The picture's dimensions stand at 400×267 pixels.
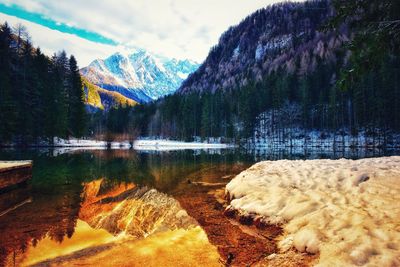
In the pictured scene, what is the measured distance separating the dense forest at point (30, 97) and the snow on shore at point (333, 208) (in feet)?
145

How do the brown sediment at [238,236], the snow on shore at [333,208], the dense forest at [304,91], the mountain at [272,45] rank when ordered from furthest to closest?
the mountain at [272,45] < the dense forest at [304,91] < the brown sediment at [238,236] < the snow on shore at [333,208]

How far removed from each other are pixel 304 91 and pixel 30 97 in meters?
69.0

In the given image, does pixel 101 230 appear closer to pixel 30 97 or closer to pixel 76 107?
pixel 30 97

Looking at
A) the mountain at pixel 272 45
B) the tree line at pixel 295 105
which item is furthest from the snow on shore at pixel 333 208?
the mountain at pixel 272 45

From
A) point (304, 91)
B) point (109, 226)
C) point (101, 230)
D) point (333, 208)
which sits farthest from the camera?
point (304, 91)

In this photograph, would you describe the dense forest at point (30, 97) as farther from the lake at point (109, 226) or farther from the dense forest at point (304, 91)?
the lake at point (109, 226)

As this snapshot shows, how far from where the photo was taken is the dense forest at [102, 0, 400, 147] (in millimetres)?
8383

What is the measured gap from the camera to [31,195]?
412 inches

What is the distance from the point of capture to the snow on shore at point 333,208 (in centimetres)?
414

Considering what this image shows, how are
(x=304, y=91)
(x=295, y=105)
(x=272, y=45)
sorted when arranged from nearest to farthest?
(x=304, y=91) < (x=295, y=105) < (x=272, y=45)

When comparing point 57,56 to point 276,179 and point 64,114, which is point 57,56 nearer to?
point 64,114

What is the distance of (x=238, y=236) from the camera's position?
6078 mm

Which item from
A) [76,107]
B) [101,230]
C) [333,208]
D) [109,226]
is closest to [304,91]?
[76,107]

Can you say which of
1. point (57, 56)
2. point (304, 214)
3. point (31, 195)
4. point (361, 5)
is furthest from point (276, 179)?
point (57, 56)
